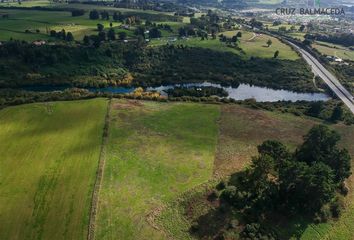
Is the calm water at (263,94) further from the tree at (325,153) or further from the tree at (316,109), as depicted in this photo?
the tree at (325,153)

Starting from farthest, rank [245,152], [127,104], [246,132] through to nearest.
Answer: [127,104]
[246,132]
[245,152]

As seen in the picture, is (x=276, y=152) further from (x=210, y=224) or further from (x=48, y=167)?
(x=48, y=167)

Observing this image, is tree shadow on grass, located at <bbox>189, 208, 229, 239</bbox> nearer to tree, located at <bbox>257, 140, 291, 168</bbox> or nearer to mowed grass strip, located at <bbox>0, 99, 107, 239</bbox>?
tree, located at <bbox>257, 140, 291, 168</bbox>

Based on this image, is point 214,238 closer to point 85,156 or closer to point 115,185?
point 115,185

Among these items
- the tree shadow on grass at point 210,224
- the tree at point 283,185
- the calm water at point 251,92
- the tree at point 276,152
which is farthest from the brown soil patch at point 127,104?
the tree shadow on grass at point 210,224

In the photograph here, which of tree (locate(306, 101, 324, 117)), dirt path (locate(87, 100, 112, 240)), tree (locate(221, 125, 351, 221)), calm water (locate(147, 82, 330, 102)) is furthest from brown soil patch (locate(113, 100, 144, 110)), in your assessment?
tree (locate(306, 101, 324, 117))

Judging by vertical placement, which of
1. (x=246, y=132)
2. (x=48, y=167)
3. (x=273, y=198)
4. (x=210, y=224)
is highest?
(x=48, y=167)

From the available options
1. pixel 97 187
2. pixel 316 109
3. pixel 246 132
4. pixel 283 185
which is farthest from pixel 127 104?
pixel 316 109

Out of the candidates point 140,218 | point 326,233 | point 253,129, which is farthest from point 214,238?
point 253,129
